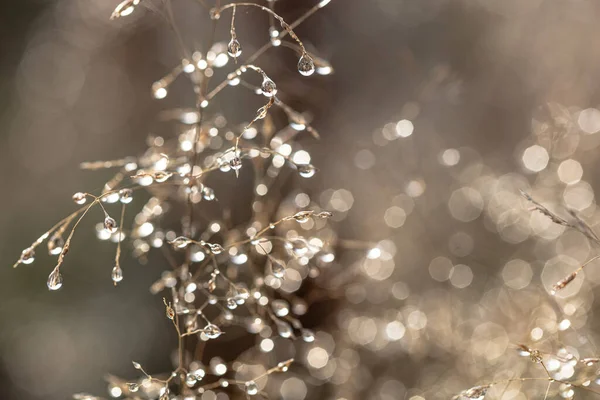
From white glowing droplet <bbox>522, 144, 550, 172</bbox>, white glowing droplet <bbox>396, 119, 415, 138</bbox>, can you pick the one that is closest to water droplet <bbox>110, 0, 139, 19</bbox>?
white glowing droplet <bbox>396, 119, 415, 138</bbox>

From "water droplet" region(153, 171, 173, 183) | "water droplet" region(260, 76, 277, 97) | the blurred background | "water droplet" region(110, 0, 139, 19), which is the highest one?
"water droplet" region(110, 0, 139, 19)

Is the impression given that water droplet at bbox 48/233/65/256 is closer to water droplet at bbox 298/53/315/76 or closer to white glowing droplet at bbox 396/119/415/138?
water droplet at bbox 298/53/315/76

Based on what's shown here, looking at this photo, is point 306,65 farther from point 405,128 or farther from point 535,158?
point 535,158

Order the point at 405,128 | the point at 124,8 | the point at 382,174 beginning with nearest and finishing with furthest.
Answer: the point at 124,8 → the point at 405,128 → the point at 382,174

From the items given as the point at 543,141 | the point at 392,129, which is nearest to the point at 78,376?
the point at 392,129

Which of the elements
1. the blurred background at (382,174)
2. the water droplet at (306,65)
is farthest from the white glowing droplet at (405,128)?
the water droplet at (306,65)

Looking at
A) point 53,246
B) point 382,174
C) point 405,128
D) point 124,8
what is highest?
point 124,8

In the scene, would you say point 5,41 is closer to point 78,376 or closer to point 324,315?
point 78,376

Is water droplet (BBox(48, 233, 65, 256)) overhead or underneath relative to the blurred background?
overhead

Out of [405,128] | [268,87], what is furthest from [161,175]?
[405,128]
